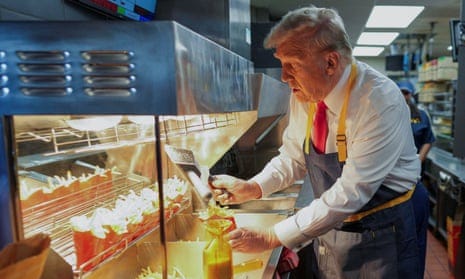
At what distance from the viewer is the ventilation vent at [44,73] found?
0.68 metres

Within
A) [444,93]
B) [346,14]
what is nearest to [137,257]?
[346,14]

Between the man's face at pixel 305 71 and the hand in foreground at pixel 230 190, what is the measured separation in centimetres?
46

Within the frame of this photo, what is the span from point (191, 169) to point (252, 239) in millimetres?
388

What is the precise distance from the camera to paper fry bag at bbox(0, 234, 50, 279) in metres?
0.59

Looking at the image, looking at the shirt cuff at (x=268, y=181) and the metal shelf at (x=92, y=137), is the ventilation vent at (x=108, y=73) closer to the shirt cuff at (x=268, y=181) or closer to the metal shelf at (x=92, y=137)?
the metal shelf at (x=92, y=137)

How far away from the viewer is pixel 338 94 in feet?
4.75

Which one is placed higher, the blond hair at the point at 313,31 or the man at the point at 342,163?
the blond hair at the point at 313,31

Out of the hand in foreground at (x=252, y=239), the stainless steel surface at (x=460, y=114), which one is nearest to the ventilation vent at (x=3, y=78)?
the hand in foreground at (x=252, y=239)

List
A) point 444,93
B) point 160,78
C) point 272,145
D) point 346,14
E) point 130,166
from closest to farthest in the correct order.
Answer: point 160,78, point 130,166, point 272,145, point 346,14, point 444,93

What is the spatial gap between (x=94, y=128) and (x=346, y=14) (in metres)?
4.04

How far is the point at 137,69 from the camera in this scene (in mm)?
651

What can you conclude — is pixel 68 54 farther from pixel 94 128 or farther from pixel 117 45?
pixel 94 128

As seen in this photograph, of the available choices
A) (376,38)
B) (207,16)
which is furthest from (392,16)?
Result: (207,16)

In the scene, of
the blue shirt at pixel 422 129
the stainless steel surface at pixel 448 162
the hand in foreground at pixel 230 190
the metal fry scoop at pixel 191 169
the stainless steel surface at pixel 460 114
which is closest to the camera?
the metal fry scoop at pixel 191 169
